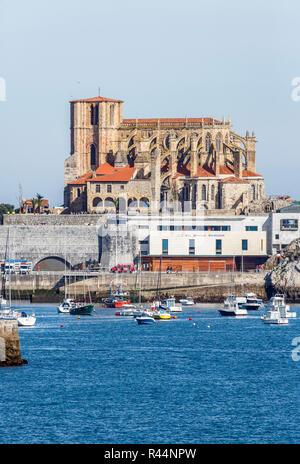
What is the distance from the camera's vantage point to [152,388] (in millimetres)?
52844

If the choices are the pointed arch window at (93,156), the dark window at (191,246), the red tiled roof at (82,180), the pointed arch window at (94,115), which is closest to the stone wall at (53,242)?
the red tiled roof at (82,180)

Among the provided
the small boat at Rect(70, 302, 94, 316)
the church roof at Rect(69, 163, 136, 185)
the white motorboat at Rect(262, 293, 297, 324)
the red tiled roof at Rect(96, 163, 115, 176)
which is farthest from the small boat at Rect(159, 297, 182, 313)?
the red tiled roof at Rect(96, 163, 115, 176)

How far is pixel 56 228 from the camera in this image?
127 m

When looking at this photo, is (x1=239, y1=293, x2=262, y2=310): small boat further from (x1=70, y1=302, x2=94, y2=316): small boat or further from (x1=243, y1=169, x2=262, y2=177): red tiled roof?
(x1=243, y1=169, x2=262, y2=177): red tiled roof

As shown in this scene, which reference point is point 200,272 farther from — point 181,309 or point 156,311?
point 156,311

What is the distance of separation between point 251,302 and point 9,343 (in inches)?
2328

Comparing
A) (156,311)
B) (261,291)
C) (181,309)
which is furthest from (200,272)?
(156,311)

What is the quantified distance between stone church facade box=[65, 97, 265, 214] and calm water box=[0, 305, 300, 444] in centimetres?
5267

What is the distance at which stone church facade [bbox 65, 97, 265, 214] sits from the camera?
13375 centimetres

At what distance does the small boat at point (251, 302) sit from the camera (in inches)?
4200

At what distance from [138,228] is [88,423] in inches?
3264

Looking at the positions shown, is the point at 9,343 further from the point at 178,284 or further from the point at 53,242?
the point at 53,242

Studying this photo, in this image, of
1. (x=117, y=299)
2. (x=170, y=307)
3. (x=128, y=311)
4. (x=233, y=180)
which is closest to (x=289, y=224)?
(x=233, y=180)

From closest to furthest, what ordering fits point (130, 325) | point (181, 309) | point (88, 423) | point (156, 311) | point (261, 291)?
point (88, 423), point (130, 325), point (156, 311), point (181, 309), point (261, 291)
